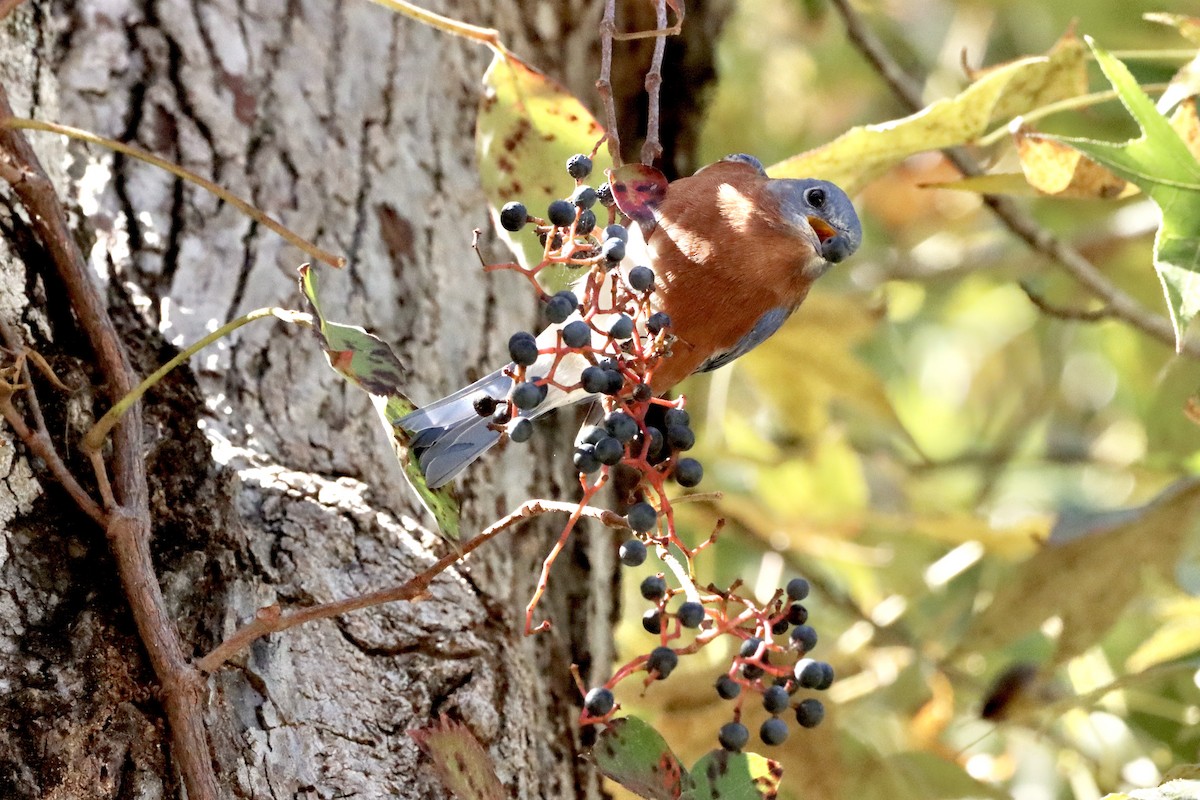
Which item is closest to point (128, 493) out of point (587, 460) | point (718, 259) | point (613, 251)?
point (587, 460)

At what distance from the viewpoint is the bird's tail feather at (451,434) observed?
1.86m

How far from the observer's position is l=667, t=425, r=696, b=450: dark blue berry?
1.72 metres

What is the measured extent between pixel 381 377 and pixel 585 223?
0.38m

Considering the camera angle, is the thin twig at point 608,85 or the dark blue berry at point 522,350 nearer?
the dark blue berry at point 522,350

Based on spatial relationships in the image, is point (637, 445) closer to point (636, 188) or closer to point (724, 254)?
point (636, 188)

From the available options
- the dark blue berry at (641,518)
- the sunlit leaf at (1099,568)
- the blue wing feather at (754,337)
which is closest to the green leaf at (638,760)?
the dark blue berry at (641,518)

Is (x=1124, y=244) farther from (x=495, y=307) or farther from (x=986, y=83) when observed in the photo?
(x=495, y=307)

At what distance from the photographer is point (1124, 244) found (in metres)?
4.07

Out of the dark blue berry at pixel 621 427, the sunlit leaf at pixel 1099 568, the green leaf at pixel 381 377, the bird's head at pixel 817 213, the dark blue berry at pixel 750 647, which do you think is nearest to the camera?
the green leaf at pixel 381 377

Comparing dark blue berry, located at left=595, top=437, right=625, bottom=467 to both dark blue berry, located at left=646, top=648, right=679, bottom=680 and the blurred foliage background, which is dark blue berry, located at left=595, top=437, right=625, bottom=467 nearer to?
dark blue berry, located at left=646, top=648, right=679, bottom=680

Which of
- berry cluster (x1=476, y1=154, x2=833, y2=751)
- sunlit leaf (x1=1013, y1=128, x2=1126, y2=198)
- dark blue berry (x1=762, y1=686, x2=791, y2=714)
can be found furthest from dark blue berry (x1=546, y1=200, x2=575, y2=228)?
sunlit leaf (x1=1013, y1=128, x2=1126, y2=198)

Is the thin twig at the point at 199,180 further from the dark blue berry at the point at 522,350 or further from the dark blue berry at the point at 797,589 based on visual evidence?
the dark blue berry at the point at 797,589

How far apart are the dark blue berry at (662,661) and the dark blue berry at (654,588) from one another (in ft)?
0.28

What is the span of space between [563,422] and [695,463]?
35.1 inches
